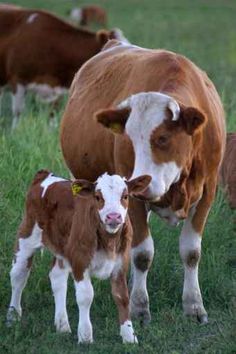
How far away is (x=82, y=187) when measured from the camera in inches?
293

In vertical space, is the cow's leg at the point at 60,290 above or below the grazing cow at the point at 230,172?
above

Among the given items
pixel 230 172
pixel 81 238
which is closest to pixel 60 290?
pixel 81 238

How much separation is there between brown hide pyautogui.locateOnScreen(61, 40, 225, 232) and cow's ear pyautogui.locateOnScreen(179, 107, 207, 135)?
3 centimetres

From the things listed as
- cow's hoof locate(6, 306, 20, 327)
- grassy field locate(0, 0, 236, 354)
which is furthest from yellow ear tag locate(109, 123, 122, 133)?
cow's hoof locate(6, 306, 20, 327)

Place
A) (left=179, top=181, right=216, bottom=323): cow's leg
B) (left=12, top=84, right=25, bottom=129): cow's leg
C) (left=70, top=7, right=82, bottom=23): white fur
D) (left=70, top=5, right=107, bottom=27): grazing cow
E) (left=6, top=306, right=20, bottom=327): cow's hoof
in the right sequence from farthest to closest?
(left=70, top=7, right=82, bottom=23): white fur, (left=70, top=5, right=107, bottom=27): grazing cow, (left=12, top=84, right=25, bottom=129): cow's leg, (left=179, top=181, right=216, bottom=323): cow's leg, (left=6, top=306, right=20, bottom=327): cow's hoof

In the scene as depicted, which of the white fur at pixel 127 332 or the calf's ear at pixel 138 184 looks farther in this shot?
the white fur at pixel 127 332

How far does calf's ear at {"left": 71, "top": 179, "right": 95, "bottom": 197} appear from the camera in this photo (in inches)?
292

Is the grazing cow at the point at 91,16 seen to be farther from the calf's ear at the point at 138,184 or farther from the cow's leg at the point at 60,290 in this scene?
the calf's ear at the point at 138,184

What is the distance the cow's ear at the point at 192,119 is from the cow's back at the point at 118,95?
0.35m

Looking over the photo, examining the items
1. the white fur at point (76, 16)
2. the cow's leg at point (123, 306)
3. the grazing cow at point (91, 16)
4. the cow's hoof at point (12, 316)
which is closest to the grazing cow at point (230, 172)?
the cow's hoof at point (12, 316)

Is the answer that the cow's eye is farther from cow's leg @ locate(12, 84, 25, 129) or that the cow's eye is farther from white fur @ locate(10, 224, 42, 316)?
cow's leg @ locate(12, 84, 25, 129)

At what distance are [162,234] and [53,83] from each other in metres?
7.36

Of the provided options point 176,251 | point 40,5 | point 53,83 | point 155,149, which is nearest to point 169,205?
point 155,149

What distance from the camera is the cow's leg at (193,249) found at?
334 inches
